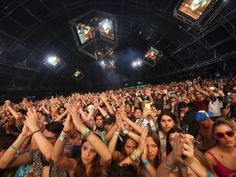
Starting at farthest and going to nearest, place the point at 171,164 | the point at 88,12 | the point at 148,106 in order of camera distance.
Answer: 1. the point at 88,12
2. the point at 148,106
3. the point at 171,164

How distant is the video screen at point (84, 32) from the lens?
22.1m

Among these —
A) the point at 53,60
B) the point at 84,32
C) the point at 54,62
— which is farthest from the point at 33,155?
the point at 54,62

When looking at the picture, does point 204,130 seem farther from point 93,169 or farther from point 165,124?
point 93,169

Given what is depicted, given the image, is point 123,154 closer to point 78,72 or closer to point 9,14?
point 9,14

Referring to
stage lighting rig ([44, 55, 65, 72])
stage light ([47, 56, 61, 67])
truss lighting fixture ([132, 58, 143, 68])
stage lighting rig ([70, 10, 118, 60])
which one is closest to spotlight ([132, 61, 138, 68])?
truss lighting fixture ([132, 58, 143, 68])

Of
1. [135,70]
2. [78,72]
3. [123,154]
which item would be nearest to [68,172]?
[123,154]

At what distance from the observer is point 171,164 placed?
93.9 inches

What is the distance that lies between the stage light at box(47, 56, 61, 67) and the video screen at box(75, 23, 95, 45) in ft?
11.6

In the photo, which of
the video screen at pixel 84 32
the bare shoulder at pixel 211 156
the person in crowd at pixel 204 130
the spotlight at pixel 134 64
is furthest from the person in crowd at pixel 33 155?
the spotlight at pixel 134 64

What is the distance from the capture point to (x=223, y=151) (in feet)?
10.2

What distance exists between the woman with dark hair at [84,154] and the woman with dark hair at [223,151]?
123cm

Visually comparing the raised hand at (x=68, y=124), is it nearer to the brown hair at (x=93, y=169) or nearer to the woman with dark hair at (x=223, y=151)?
the brown hair at (x=93, y=169)

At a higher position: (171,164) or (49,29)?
(49,29)

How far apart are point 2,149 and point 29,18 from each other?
629 inches
